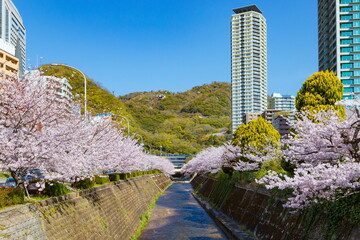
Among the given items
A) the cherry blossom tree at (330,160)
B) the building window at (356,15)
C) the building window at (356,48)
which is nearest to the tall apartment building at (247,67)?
the building window at (356,48)

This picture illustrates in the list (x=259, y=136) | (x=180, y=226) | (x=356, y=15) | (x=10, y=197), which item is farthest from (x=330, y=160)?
(x=356, y=15)

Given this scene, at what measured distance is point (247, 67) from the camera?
192 meters

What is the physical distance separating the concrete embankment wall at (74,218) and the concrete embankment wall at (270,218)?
920 centimetres

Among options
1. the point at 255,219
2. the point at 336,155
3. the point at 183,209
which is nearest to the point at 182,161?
the point at 183,209

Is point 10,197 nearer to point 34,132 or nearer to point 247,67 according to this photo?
point 34,132

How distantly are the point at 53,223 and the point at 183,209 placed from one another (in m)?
33.0

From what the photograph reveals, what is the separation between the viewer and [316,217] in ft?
50.5

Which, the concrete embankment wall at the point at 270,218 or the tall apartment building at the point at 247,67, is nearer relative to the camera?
the concrete embankment wall at the point at 270,218

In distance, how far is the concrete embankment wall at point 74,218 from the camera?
1214 cm

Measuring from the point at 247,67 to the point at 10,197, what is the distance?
186534mm

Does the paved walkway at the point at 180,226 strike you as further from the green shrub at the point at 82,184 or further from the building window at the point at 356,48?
the building window at the point at 356,48

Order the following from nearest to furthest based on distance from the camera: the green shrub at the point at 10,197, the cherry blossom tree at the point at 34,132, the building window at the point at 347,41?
1. the green shrub at the point at 10,197
2. the cherry blossom tree at the point at 34,132
3. the building window at the point at 347,41

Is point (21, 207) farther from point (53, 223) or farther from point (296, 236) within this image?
point (296, 236)

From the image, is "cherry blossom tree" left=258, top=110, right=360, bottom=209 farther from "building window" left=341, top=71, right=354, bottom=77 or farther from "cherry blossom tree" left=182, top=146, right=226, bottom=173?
"building window" left=341, top=71, right=354, bottom=77
